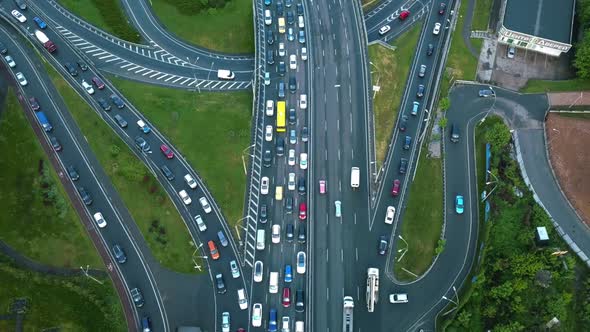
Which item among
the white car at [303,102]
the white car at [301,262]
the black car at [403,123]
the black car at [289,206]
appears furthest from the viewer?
the white car at [303,102]

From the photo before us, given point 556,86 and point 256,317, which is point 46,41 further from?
point 556,86

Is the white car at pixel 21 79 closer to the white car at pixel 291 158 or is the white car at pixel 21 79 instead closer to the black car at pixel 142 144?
the black car at pixel 142 144

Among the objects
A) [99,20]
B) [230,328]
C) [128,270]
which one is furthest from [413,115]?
[99,20]

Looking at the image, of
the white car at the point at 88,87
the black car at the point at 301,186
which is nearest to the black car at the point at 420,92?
the black car at the point at 301,186

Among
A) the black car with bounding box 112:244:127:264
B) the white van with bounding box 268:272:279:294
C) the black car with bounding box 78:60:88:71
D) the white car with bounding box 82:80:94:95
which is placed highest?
the black car with bounding box 78:60:88:71

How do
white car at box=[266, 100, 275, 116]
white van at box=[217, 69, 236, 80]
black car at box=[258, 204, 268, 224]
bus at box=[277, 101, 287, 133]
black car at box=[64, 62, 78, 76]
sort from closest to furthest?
black car at box=[258, 204, 268, 224] < bus at box=[277, 101, 287, 133] < white car at box=[266, 100, 275, 116] < black car at box=[64, 62, 78, 76] < white van at box=[217, 69, 236, 80]

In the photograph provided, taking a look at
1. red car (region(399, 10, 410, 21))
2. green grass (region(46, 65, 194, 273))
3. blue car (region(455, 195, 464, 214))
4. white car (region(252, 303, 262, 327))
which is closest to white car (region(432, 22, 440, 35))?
red car (region(399, 10, 410, 21))

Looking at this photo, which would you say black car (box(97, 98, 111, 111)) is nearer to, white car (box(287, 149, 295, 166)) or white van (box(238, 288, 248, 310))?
white car (box(287, 149, 295, 166))
